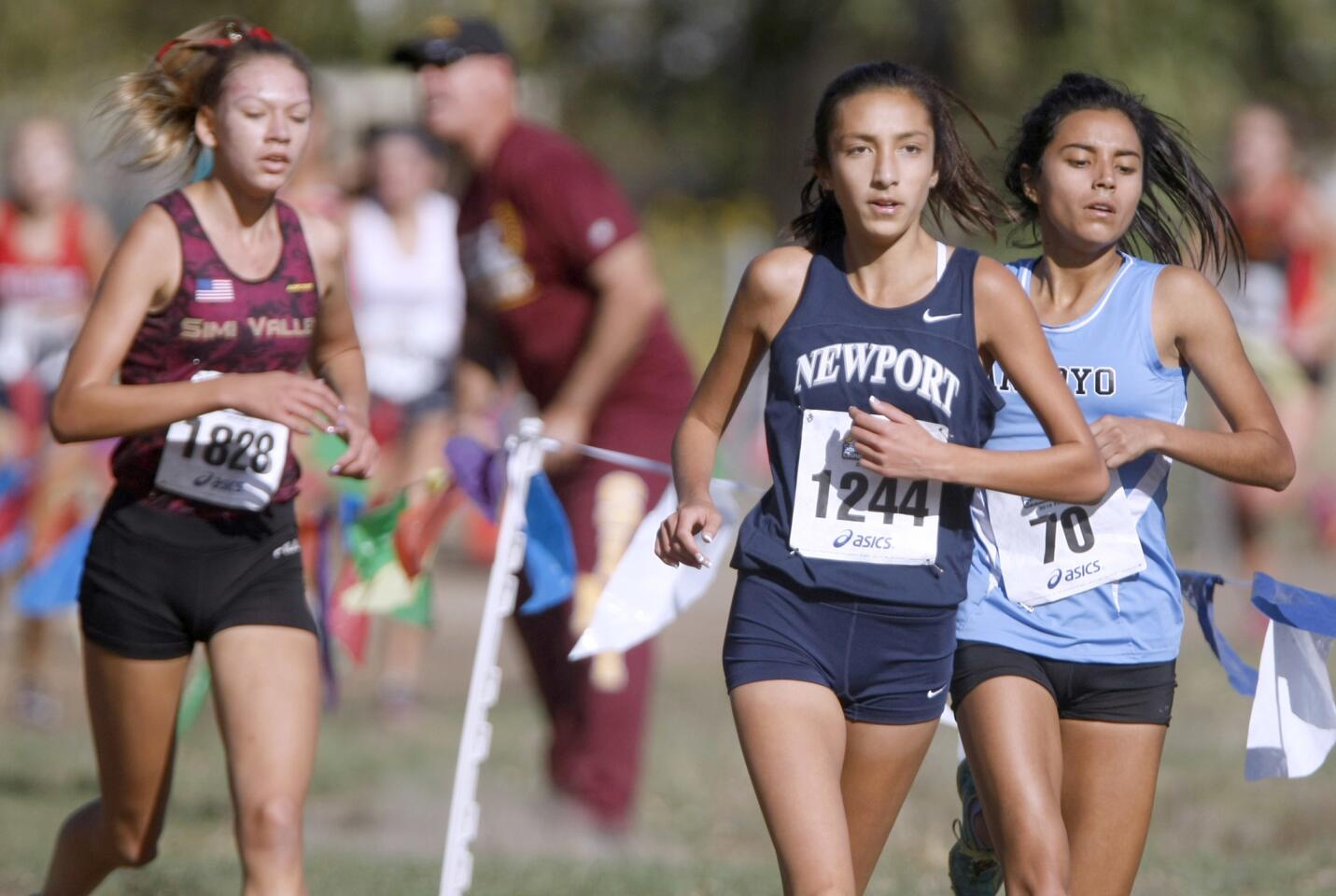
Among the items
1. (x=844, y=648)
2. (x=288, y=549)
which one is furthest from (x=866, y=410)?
(x=288, y=549)

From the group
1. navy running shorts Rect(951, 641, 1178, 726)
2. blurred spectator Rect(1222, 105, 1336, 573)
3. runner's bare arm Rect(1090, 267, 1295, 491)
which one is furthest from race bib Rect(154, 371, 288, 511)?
blurred spectator Rect(1222, 105, 1336, 573)

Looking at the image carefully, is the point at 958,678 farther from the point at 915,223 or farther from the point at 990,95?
the point at 990,95

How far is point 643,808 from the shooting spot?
6898 mm

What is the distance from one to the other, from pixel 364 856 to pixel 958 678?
8.59ft

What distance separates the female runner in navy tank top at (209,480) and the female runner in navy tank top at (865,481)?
100 centimetres

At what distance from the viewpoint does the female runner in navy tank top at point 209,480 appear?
3.98m

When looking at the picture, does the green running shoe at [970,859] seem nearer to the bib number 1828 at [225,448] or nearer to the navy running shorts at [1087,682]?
the navy running shorts at [1087,682]

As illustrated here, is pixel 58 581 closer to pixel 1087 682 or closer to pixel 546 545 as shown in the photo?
pixel 546 545

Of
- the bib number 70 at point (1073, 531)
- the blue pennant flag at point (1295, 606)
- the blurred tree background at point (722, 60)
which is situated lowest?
the blue pennant flag at point (1295, 606)

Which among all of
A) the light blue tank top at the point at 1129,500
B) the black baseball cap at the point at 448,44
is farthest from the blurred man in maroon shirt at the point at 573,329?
the light blue tank top at the point at 1129,500

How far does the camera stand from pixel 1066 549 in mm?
3869

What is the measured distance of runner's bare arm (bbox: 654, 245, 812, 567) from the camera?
12.0ft

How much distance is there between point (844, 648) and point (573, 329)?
2.93 m

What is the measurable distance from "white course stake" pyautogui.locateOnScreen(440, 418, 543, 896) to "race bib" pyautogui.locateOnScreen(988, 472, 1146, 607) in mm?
1459
